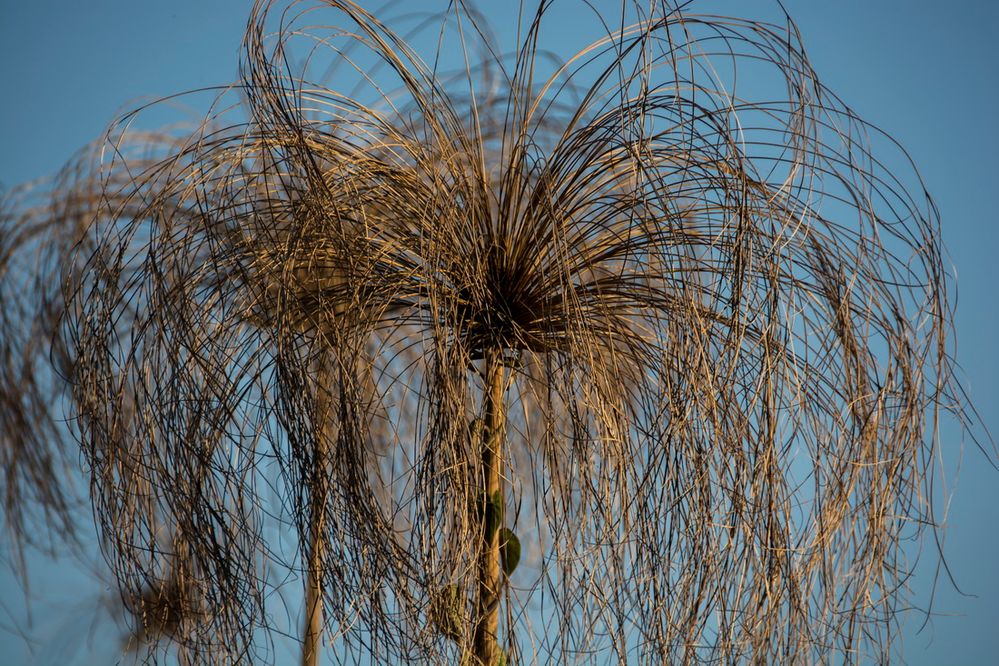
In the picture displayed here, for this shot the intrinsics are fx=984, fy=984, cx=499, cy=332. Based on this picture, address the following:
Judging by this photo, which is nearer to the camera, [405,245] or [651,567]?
[651,567]

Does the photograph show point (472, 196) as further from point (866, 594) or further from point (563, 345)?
point (866, 594)

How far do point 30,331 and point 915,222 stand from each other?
1.61 m

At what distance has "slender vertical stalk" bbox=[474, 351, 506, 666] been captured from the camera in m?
1.26

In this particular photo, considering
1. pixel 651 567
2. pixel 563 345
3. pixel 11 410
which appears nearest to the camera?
pixel 651 567

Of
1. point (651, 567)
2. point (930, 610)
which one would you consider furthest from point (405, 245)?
point (930, 610)

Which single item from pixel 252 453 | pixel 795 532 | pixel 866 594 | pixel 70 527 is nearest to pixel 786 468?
pixel 795 532

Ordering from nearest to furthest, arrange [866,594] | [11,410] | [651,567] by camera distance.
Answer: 1. [651,567]
2. [866,594]
3. [11,410]

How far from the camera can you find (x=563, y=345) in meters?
1.40

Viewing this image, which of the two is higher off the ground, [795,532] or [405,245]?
[405,245]

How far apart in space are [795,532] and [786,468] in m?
0.08

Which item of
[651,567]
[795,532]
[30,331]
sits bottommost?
[651,567]

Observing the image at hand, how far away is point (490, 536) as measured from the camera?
131 cm

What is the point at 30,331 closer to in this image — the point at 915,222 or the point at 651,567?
the point at 651,567

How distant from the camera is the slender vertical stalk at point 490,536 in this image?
1262 millimetres
